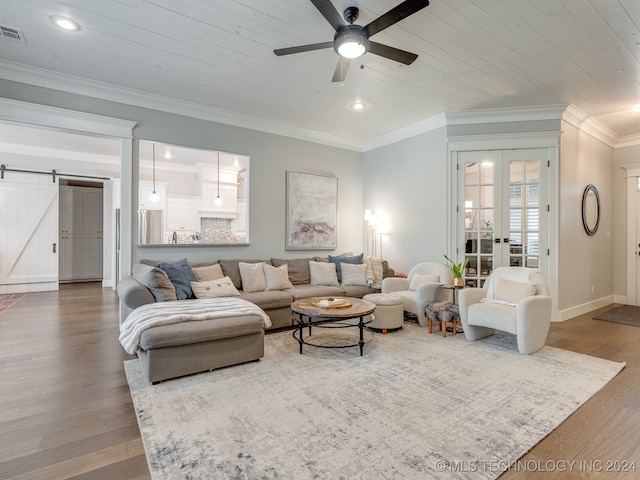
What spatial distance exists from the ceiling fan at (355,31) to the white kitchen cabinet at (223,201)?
5.24 m

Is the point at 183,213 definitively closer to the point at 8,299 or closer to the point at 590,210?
the point at 8,299

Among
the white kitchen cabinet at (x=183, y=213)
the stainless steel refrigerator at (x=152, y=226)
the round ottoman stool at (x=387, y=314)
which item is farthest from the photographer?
the white kitchen cabinet at (x=183, y=213)

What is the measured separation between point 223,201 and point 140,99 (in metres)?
3.53

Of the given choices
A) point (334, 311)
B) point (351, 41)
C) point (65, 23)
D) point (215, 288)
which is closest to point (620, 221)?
point (334, 311)

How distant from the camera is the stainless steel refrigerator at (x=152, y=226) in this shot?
696 centimetres

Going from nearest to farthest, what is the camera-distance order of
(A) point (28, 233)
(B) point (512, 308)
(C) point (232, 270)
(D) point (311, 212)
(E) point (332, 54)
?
(E) point (332, 54) → (B) point (512, 308) → (C) point (232, 270) → (D) point (311, 212) → (A) point (28, 233)

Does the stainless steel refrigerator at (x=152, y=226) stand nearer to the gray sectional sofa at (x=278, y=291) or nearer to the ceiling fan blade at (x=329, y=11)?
the gray sectional sofa at (x=278, y=291)

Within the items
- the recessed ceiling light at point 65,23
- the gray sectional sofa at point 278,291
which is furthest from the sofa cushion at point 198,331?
the recessed ceiling light at point 65,23

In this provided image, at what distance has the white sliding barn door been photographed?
661 centimetres

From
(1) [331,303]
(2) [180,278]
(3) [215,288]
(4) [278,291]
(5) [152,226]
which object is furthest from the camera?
(5) [152,226]

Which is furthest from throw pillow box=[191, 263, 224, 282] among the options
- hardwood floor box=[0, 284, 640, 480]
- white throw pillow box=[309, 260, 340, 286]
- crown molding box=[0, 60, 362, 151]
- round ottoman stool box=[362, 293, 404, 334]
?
crown molding box=[0, 60, 362, 151]

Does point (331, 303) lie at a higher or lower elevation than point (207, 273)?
lower

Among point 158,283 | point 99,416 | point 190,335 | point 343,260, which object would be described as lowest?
point 99,416

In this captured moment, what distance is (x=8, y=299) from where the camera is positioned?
19.3 ft
